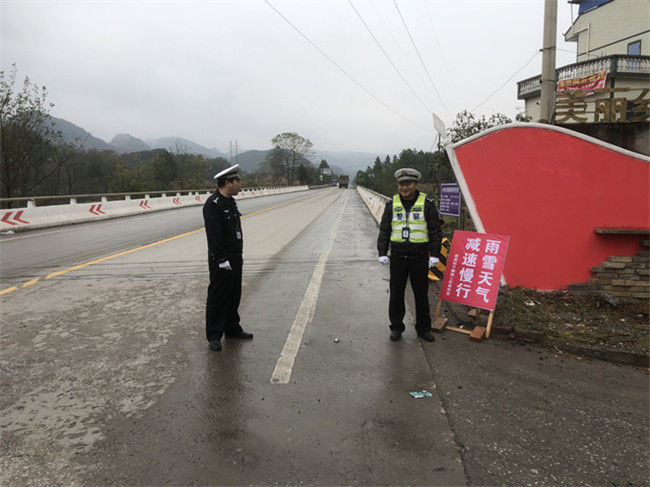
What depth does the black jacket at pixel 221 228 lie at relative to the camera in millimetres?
3885

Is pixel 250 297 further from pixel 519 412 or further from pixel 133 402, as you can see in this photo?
pixel 519 412

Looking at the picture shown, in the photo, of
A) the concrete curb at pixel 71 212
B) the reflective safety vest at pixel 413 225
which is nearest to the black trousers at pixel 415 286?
the reflective safety vest at pixel 413 225

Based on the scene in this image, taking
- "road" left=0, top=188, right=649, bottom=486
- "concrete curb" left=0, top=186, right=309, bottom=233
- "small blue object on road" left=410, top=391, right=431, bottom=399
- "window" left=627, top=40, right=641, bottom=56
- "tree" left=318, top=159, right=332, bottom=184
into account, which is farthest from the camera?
"tree" left=318, top=159, right=332, bottom=184

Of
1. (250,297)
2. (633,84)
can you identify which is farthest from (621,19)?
(250,297)

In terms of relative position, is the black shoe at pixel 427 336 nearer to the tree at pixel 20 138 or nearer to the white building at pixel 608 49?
the white building at pixel 608 49

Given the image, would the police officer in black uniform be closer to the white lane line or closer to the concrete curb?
the white lane line

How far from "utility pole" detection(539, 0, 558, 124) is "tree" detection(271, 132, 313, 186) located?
9127 cm

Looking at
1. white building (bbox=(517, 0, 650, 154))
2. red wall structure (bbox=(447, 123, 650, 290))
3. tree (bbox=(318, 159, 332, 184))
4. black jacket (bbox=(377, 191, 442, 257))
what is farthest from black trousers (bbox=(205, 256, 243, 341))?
tree (bbox=(318, 159, 332, 184))

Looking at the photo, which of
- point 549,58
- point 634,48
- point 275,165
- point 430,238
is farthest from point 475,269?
point 275,165

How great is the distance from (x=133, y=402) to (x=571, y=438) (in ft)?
10.3

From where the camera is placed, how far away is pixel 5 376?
3.27 m

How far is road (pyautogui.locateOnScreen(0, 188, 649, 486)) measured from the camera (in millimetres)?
2258

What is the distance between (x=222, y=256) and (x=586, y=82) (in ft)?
93.7

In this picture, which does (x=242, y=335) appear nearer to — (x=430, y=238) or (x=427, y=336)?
(x=427, y=336)
